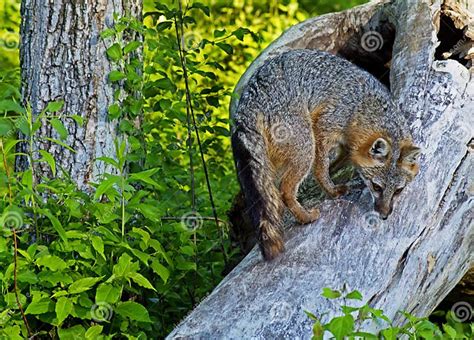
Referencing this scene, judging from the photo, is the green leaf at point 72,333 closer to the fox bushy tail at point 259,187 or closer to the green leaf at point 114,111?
the fox bushy tail at point 259,187

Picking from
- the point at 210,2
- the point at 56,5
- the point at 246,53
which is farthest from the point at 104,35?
the point at 210,2

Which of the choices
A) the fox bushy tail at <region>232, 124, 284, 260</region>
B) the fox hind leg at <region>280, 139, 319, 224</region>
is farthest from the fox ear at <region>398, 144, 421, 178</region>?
the fox bushy tail at <region>232, 124, 284, 260</region>

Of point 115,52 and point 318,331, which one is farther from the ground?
point 115,52

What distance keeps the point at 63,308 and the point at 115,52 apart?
1.57m

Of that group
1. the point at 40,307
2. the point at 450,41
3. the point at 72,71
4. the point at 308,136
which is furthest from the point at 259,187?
the point at 450,41

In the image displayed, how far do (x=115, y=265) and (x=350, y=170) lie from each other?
1779 millimetres

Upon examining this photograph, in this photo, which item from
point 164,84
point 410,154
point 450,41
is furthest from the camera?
point 450,41

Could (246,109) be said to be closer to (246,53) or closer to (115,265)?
(115,265)

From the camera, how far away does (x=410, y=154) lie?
461cm

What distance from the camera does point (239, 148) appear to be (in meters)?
4.39

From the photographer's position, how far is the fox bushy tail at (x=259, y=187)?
4098mm

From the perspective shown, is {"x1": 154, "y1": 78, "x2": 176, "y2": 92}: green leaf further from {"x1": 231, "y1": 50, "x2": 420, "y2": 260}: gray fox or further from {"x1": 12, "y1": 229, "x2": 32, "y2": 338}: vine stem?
{"x1": 12, "y1": 229, "x2": 32, "y2": 338}: vine stem

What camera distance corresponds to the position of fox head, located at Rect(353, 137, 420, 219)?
4.50 m

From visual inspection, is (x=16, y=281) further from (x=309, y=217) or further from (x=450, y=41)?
(x=450, y=41)
